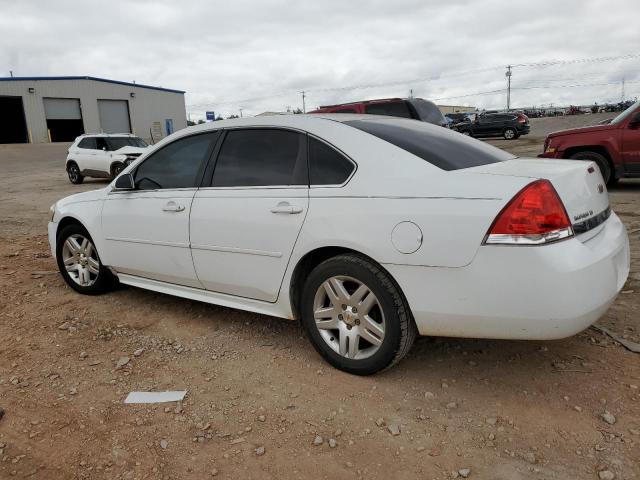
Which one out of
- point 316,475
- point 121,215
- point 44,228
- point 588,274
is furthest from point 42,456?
point 44,228

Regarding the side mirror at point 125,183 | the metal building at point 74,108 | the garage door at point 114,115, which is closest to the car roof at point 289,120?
the side mirror at point 125,183

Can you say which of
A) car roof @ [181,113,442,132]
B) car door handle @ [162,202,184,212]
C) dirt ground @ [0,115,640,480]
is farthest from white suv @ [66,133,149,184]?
car roof @ [181,113,442,132]

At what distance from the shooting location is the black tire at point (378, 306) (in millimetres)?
2811

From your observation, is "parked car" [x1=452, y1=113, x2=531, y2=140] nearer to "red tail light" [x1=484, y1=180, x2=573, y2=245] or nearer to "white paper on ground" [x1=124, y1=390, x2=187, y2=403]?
"red tail light" [x1=484, y1=180, x2=573, y2=245]

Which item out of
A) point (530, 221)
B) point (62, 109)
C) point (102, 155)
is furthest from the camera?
point (62, 109)

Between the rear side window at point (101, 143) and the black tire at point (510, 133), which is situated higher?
the rear side window at point (101, 143)

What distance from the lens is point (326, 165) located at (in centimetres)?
313

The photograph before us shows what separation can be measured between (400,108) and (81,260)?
943 centimetres

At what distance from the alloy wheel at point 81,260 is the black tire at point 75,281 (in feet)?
0.06

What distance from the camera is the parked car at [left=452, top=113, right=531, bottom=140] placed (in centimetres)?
2980

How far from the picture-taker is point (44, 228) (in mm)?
8586

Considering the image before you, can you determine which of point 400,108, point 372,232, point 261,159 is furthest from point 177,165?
point 400,108

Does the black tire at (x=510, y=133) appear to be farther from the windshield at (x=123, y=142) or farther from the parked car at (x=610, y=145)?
the parked car at (x=610, y=145)

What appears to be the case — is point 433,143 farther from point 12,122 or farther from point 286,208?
point 12,122
